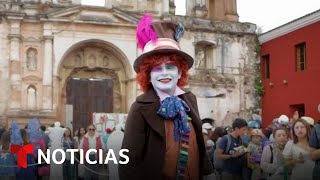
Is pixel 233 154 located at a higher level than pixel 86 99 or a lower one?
lower

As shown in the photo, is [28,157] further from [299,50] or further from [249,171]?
[299,50]

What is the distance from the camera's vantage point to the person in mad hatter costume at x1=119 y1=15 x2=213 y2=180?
168 inches

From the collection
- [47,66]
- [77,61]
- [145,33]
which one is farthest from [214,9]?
[145,33]

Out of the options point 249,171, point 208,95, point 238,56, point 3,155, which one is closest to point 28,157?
point 3,155

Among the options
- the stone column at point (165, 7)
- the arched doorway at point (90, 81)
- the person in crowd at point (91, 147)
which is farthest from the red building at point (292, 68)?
the person in crowd at point (91, 147)

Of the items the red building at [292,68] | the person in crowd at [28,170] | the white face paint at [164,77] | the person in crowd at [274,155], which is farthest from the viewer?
the red building at [292,68]

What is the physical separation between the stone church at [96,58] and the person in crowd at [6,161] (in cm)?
1051

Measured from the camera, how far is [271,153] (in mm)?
8328

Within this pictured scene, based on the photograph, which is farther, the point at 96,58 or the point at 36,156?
the point at 96,58

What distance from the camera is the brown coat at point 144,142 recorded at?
423 cm

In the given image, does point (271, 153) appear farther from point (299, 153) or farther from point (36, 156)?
point (36, 156)

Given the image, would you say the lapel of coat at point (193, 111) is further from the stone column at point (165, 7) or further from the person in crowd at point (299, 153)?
the stone column at point (165, 7)

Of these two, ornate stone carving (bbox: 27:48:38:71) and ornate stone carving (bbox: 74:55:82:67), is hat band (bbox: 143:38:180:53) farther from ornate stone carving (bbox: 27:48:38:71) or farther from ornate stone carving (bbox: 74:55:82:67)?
ornate stone carving (bbox: 74:55:82:67)

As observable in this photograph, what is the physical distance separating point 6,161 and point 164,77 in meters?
5.98
